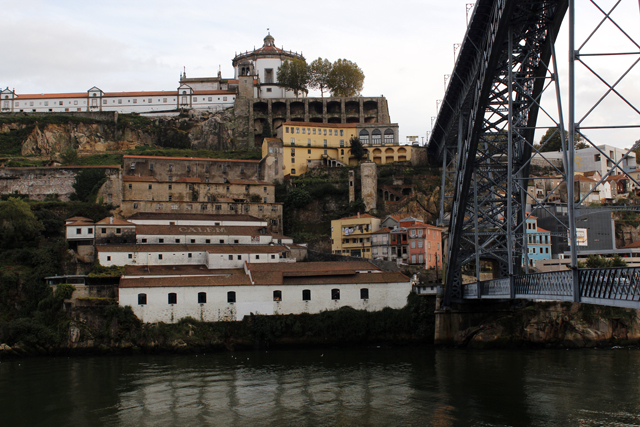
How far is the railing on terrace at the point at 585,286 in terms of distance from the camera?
13969 millimetres

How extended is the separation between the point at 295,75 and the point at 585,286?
64.5 meters

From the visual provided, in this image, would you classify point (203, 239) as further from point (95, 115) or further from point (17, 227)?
point (95, 115)

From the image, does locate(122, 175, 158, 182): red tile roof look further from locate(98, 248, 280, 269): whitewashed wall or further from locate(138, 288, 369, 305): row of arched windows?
locate(138, 288, 369, 305): row of arched windows

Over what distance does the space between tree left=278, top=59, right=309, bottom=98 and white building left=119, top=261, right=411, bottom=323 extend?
44380mm

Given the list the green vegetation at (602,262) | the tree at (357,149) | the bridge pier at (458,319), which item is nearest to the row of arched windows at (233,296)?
the bridge pier at (458,319)

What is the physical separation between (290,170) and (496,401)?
43.9 m

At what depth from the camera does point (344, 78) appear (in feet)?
254

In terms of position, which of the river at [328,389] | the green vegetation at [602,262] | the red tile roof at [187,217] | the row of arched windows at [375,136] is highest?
the row of arched windows at [375,136]

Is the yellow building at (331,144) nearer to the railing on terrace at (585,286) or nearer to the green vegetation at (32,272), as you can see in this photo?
the green vegetation at (32,272)

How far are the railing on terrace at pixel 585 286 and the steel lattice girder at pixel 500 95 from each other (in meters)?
1.30

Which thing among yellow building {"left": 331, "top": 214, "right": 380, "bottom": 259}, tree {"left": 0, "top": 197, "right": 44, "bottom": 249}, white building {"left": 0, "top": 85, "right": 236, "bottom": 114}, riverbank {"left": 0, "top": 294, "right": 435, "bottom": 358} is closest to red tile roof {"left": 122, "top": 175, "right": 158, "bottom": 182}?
tree {"left": 0, "top": 197, "right": 44, "bottom": 249}

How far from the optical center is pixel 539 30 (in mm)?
21312

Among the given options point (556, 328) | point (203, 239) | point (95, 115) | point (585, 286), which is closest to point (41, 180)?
point (203, 239)

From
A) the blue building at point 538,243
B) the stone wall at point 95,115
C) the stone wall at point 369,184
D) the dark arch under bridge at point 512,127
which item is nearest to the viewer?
the dark arch under bridge at point 512,127
